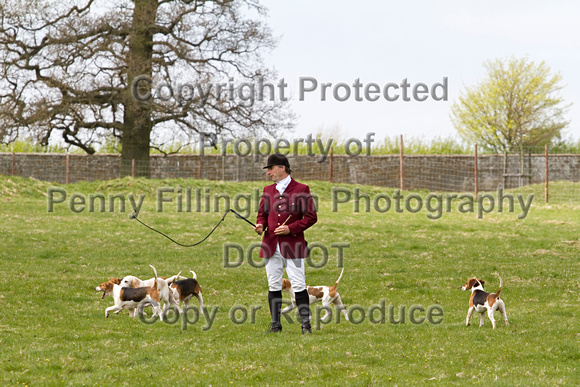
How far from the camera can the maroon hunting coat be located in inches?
Result: 413

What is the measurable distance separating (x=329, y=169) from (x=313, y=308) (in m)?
32.3

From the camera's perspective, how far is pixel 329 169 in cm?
4522

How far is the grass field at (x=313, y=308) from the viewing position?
8484mm

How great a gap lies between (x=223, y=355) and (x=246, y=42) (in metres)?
34.4

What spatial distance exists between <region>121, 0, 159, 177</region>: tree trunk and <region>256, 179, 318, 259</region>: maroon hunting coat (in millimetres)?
28624

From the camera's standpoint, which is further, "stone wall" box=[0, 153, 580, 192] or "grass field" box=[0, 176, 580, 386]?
"stone wall" box=[0, 153, 580, 192]

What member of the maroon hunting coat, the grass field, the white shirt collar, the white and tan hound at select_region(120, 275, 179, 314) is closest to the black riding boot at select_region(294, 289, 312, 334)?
the grass field

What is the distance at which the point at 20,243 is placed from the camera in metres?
21.0

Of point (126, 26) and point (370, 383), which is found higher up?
point (126, 26)

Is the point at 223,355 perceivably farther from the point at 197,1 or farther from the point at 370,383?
the point at 197,1

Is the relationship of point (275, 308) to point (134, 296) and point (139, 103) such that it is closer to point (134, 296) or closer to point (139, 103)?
point (134, 296)

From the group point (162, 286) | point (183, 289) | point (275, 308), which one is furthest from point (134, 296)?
point (275, 308)

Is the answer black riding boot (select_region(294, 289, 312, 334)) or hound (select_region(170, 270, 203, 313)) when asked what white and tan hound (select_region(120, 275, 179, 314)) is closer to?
hound (select_region(170, 270, 203, 313))

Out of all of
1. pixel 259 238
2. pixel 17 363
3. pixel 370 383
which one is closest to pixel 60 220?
pixel 259 238
